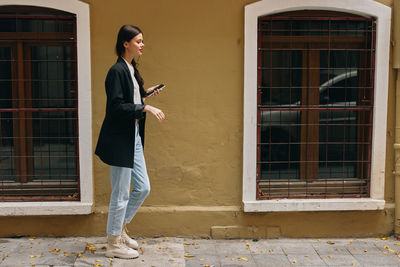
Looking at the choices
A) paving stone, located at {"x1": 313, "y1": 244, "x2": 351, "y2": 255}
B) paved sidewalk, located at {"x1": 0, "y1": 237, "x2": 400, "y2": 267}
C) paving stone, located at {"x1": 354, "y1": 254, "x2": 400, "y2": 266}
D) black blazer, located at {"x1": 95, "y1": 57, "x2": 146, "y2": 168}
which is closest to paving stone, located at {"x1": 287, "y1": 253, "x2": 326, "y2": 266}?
paved sidewalk, located at {"x1": 0, "y1": 237, "x2": 400, "y2": 267}

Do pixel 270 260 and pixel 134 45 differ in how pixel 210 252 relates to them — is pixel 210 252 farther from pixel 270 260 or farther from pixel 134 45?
pixel 134 45

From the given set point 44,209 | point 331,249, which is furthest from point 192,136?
point 331,249

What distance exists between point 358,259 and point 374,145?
1281mm

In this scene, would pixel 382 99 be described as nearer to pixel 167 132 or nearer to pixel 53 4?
pixel 167 132

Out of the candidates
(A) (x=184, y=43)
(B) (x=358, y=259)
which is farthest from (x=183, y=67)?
(B) (x=358, y=259)

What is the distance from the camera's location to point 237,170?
5.25 metres

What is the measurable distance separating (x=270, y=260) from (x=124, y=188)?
1.58 metres

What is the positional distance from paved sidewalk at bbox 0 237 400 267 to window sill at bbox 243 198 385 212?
0.36m

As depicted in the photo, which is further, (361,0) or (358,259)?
(361,0)

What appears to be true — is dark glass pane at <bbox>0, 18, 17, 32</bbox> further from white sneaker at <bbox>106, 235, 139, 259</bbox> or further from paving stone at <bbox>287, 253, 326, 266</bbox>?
paving stone at <bbox>287, 253, 326, 266</bbox>

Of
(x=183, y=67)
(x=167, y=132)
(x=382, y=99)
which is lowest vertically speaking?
(x=167, y=132)

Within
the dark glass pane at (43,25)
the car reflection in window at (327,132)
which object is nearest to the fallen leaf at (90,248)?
the car reflection in window at (327,132)

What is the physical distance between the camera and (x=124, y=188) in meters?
4.38

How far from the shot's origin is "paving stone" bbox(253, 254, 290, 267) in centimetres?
460
